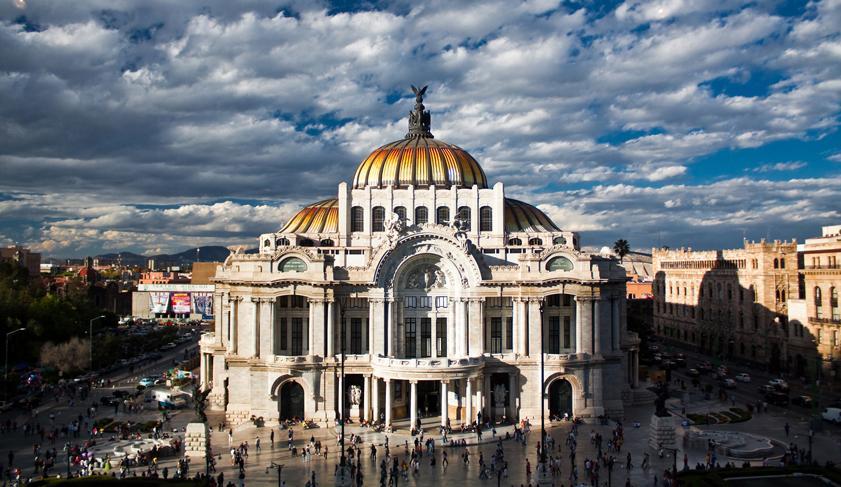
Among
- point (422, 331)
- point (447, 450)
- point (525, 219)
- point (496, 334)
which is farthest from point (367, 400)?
point (525, 219)

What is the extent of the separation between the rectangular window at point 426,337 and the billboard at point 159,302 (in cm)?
11116

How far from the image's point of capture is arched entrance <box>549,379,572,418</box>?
66500 millimetres

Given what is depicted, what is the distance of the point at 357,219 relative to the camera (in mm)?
76438

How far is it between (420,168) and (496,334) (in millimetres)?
20173

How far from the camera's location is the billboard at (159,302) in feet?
538

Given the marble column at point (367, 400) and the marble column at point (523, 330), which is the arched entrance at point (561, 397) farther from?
the marble column at point (367, 400)

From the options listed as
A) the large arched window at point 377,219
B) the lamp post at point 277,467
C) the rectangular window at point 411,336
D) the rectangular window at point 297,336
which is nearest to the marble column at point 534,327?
the rectangular window at point 411,336

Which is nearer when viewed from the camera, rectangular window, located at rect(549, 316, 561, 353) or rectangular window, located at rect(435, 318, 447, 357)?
rectangular window, located at rect(435, 318, 447, 357)

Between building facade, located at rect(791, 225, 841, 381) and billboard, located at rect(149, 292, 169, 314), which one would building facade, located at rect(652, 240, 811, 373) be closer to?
building facade, located at rect(791, 225, 841, 381)

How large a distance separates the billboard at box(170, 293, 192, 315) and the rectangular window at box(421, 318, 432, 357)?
107116 mm

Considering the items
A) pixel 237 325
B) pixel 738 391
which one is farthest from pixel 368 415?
pixel 738 391

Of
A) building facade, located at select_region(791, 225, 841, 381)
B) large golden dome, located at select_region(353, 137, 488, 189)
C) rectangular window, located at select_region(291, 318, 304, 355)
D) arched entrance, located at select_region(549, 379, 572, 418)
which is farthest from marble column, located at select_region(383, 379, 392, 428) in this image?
building facade, located at select_region(791, 225, 841, 381)

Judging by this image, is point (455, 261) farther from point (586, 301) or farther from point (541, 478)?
point (541, 478)

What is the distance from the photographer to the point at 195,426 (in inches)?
2101
